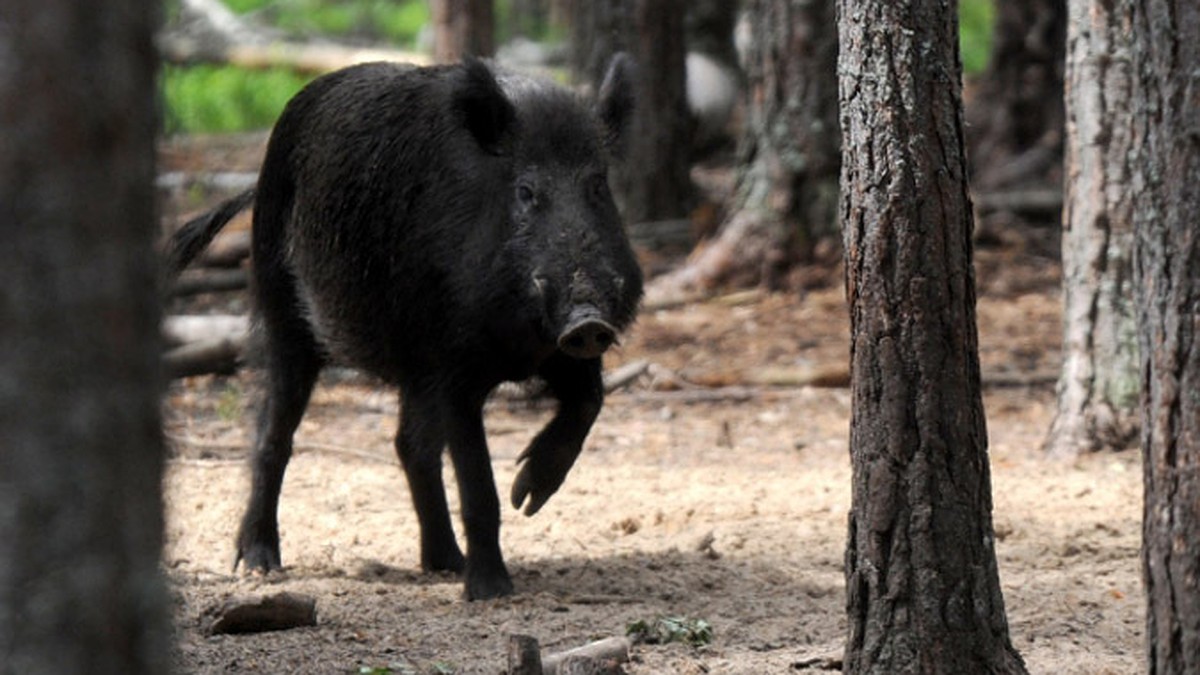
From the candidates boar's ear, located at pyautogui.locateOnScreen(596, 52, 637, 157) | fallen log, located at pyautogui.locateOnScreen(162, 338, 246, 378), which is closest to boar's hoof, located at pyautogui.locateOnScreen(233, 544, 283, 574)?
boar's ear, located at pyautogui.locateOnScreen(596, 52, 637, 157)

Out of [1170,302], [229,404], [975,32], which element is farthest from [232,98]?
[1170,302]

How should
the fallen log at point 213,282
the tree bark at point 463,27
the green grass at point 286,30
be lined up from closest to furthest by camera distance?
the tree bark at point 463,27 → the fallen log at point 213,282 → the green grass at point 286,30

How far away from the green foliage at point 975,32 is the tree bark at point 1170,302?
15492 millimetres

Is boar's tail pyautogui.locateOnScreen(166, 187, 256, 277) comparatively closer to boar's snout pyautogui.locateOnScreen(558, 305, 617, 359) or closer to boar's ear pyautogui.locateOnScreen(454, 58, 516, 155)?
boar's ear pyautogui.locateOnScreen(454, 58, 516, 155)

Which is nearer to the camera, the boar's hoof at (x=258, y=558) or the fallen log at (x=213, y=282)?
the boar's hoof at (x=258, y=558)

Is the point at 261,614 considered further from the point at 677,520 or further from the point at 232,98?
the point at 232,98

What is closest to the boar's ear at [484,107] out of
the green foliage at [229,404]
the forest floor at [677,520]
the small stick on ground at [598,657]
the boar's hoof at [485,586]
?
the forest floor at [677,520]

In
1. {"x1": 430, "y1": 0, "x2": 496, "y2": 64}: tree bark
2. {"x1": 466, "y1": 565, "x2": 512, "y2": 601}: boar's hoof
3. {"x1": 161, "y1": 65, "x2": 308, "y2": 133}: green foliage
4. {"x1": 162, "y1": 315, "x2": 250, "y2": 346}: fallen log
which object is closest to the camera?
{"x1": 466, "y1": 565, "x2": 512, "y2": 601}: boar's hoof

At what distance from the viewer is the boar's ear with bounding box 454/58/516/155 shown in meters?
6.07

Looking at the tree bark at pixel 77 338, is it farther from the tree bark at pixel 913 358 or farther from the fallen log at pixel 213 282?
the fallen log at pixel 213 282

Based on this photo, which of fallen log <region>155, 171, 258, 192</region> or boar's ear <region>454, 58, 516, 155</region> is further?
fallen log <region>155, 171, 258, 192</region>

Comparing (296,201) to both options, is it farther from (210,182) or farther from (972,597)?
(210,182)

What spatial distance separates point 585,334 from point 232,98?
1319cm

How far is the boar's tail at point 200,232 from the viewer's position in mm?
7047
